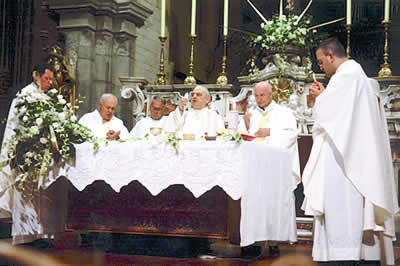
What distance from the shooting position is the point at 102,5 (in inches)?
341

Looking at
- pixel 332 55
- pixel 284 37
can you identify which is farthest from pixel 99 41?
pixel 332 55

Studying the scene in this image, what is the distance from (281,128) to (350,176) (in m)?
2.08

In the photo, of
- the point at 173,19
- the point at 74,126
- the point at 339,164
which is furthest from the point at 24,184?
the point at 173,19

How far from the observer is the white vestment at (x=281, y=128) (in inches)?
228

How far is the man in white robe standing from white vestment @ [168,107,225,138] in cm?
30

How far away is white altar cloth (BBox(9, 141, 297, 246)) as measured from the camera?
4.39 m

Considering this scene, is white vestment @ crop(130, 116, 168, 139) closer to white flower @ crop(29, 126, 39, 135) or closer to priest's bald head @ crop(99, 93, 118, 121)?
priest's bald head @ crop(99, 93, 118, 121)

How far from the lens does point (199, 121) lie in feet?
20.3

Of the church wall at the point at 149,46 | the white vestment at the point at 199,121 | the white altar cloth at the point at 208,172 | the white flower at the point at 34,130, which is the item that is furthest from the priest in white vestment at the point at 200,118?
the church wall at the point at 149,46

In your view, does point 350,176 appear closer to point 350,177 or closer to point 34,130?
point 350,177

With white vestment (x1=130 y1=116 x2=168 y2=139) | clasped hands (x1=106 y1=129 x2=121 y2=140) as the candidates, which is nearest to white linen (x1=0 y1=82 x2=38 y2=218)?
clasped hands (x1=106 y1=129 x2=121 y2=140)

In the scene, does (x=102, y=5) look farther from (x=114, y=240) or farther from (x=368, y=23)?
(x=368, y=23)

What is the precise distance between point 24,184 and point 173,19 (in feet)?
23.1

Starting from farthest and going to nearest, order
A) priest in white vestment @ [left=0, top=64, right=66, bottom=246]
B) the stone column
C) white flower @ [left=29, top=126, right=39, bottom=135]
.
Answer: the stone column, priest in white vestment @ [left=0, top=64, right=66, bottom=246], white flower @ [left=29, top=126, right=39, bottom=135]
